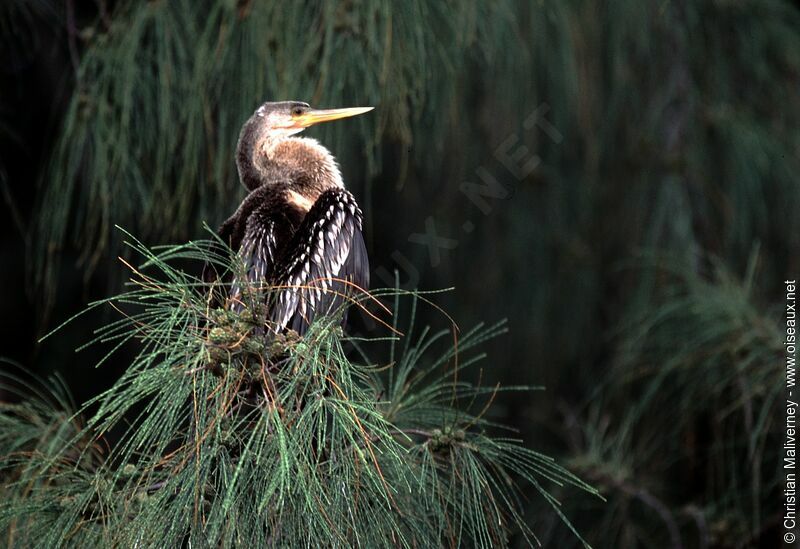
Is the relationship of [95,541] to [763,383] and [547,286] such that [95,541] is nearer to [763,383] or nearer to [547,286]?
[763,383]

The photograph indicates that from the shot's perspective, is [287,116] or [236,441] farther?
[287,116]

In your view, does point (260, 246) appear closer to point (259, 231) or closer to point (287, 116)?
point (259, 231)

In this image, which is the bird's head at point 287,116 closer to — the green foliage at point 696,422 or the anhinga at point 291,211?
the anhinga at point 291,211

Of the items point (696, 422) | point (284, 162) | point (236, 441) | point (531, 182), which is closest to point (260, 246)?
point (284, 162)

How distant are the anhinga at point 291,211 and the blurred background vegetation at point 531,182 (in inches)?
9.8

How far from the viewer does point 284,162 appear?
1.77 metres

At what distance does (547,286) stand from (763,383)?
1095 mm

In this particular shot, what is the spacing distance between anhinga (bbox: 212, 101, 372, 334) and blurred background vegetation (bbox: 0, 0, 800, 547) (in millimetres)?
249

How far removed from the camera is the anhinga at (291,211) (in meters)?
1.71

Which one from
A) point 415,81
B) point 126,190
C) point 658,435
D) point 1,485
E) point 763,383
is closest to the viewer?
point 1,485

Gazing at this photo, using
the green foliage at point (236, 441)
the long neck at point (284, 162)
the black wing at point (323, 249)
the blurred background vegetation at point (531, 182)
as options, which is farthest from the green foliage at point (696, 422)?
the green foliage at point (236, 441)

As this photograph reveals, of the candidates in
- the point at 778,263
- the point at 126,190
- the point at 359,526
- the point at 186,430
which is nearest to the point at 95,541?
the point at 186,430

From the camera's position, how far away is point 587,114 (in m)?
3.21

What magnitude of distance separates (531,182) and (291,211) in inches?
75.4
